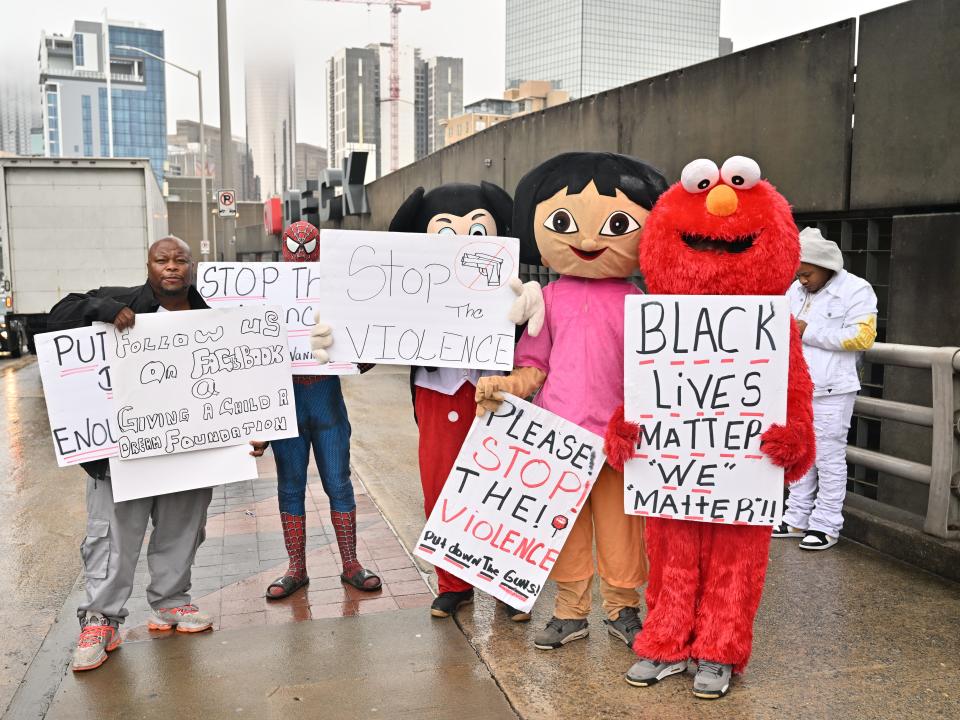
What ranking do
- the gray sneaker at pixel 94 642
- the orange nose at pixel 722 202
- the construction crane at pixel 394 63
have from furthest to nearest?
the construction crane at pixel 394 63
the gray sneaker at pixel 94 642
the orange nose at pixel 722 202

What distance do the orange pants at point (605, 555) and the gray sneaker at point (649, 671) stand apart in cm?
37

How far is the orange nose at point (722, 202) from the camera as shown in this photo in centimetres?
336

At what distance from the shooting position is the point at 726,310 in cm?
339

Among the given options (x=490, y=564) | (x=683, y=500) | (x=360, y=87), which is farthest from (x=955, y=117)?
(x=360, y=87)

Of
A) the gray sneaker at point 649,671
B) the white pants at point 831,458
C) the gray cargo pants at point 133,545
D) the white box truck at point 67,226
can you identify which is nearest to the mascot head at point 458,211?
the gray cargo pants at point 133,545

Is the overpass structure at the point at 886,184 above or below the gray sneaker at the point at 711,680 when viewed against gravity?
above

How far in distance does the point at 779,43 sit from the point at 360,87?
163386 millimetres

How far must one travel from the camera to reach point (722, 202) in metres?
3.36

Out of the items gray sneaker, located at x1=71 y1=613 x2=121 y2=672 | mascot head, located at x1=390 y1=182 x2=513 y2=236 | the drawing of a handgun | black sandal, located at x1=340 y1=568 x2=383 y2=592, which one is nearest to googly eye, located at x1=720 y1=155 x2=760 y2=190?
the drawing of a handgun

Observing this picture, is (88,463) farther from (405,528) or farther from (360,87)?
(360,87)

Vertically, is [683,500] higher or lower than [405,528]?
higher

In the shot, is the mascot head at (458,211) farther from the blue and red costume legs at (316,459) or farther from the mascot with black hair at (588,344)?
the blue and red costume legs at (316,459)

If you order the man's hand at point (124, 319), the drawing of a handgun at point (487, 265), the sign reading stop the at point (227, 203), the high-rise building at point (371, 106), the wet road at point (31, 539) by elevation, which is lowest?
the wet road at point (31, 539)

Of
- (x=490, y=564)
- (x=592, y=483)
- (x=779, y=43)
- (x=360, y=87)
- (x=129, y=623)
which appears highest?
(x=360, y=87)
